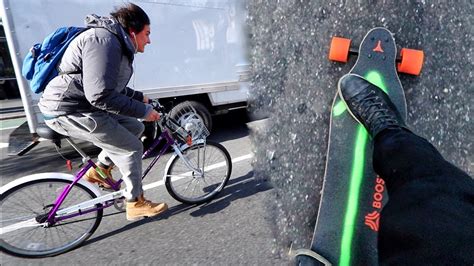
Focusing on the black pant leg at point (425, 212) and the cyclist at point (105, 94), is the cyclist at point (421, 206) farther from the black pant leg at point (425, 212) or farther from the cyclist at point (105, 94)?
the cyclist at point (105, 94)

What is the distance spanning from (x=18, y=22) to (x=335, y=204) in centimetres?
445

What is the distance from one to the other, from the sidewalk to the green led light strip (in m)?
10.2

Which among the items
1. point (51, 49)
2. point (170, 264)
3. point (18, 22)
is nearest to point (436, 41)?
point (170, 264)

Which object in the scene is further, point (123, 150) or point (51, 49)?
point (123, 150)

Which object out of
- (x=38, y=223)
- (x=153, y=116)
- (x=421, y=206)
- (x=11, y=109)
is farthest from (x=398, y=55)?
(x=11, y=109)

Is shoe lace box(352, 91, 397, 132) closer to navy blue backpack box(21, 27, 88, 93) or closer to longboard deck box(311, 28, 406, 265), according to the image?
longboard deck box(311, 28, 406, 265)

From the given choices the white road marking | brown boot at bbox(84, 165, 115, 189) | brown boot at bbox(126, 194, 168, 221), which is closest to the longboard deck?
brown boot at bbox(126, 194, 168, 221)

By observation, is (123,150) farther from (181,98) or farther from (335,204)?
(181,98)

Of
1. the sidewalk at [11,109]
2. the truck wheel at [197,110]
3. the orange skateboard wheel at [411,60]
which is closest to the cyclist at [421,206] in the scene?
the orange skateboard wheel at [411,60]

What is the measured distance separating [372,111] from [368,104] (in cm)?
4

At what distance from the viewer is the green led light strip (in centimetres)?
165

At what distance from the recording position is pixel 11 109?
10.2m

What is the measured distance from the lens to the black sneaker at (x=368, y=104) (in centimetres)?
157

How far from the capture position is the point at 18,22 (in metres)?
3.95
